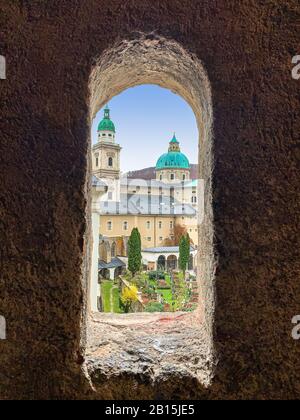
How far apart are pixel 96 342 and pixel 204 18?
47.3 inches

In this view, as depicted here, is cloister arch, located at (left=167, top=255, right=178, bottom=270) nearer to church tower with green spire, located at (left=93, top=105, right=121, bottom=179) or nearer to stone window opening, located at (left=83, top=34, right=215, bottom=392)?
church tower with green spire, located at (left=93, top=105, right=121, bottom=179)

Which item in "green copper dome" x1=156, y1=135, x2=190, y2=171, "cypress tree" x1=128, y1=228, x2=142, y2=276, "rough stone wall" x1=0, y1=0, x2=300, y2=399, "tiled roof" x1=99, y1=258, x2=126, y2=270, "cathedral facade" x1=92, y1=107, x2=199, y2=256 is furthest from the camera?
"green copper dome" x1=156, y1=135, x2=190, y2=171

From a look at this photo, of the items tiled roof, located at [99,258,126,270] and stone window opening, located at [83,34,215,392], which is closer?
stone window opening, located at [83,34,215,392]

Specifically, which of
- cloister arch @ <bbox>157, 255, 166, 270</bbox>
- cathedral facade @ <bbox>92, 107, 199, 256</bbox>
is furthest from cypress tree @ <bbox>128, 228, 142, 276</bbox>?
cathedral facade @ <bbox>92, 107, 199, 256</bbox>

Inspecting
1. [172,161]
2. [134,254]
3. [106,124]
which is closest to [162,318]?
[134,254]

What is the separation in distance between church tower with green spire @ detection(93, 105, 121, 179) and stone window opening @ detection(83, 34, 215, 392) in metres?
22.7

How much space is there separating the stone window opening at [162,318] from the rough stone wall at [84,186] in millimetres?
44

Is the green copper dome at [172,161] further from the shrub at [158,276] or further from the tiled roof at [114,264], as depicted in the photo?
the shrub at [158,276]

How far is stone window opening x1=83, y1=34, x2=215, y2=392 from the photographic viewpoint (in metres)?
1.23

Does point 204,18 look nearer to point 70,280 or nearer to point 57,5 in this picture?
point 57,5

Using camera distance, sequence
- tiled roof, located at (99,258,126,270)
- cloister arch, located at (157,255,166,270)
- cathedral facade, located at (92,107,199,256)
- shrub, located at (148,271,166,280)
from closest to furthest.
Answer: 1. shrub, located at (148,271,166,280)
2. tiled roof, located at (99,258,126,270)
3. cloister arch, located at (157,255,166,270)
4. cathedral facade, located at (92,107,199,256)

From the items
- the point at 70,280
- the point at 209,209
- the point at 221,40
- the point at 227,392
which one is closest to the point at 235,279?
the point at 209,209

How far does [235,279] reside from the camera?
1191 mm

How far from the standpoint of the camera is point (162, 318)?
1.66 meters
